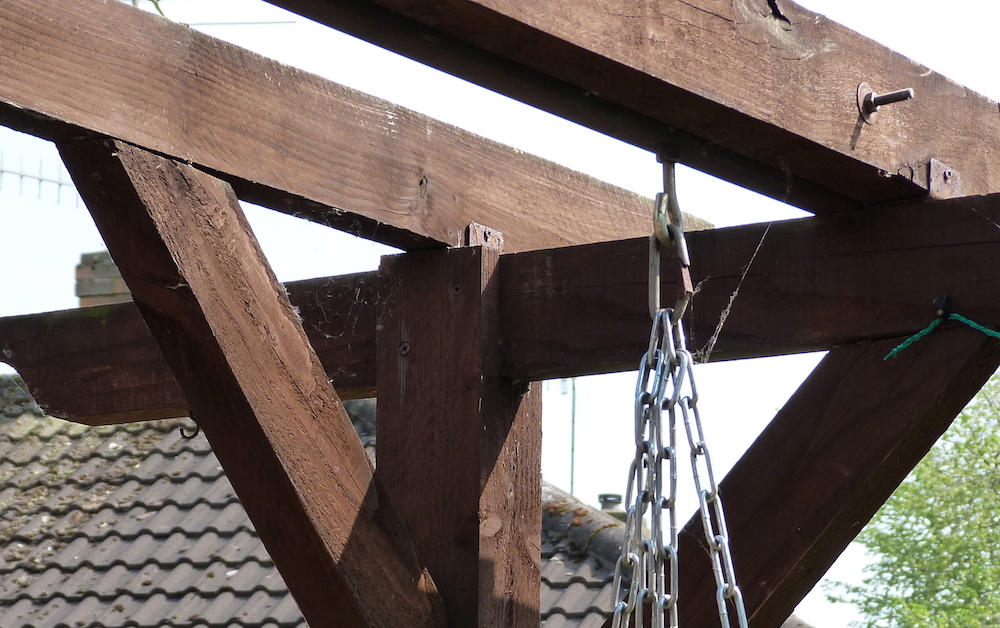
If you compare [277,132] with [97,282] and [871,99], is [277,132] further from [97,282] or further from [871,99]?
[97,282]

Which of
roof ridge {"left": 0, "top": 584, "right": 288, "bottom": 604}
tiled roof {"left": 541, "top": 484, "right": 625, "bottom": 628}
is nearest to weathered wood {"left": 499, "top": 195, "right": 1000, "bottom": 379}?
tiled roof {"left": 541, "top": 484, "right": 625, "bottom": 628}

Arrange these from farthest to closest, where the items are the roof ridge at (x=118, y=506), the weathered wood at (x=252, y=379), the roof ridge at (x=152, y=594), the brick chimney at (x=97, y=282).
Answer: the brick chimney at (x=97, y=282)
the roof ridge at (x=118, y=506)
the roof ridge at (x=152, y=594)
the weathered wood at (x=252, y=379)

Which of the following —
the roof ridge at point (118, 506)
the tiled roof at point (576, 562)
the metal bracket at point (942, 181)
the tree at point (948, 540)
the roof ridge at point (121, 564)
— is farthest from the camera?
the tree at point (948, 540)

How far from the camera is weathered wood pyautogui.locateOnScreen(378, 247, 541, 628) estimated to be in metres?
2.17

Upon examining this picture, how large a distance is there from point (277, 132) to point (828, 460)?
3.38 feet

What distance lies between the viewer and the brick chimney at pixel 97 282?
9.33 metres

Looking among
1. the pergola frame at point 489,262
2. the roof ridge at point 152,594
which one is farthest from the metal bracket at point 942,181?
the roof ridge at point 152,594

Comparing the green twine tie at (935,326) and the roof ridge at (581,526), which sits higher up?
the green twine tie at (935,326)

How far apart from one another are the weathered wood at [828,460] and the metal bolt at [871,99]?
0.36 meters

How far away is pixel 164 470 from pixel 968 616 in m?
17.8

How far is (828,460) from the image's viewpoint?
2.03 metres

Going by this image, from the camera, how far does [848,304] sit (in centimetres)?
205

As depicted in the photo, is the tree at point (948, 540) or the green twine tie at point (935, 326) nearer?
the green twine tie at point (935, 326)

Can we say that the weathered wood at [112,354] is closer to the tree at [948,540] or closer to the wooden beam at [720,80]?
the wooden beam at [720,80]
